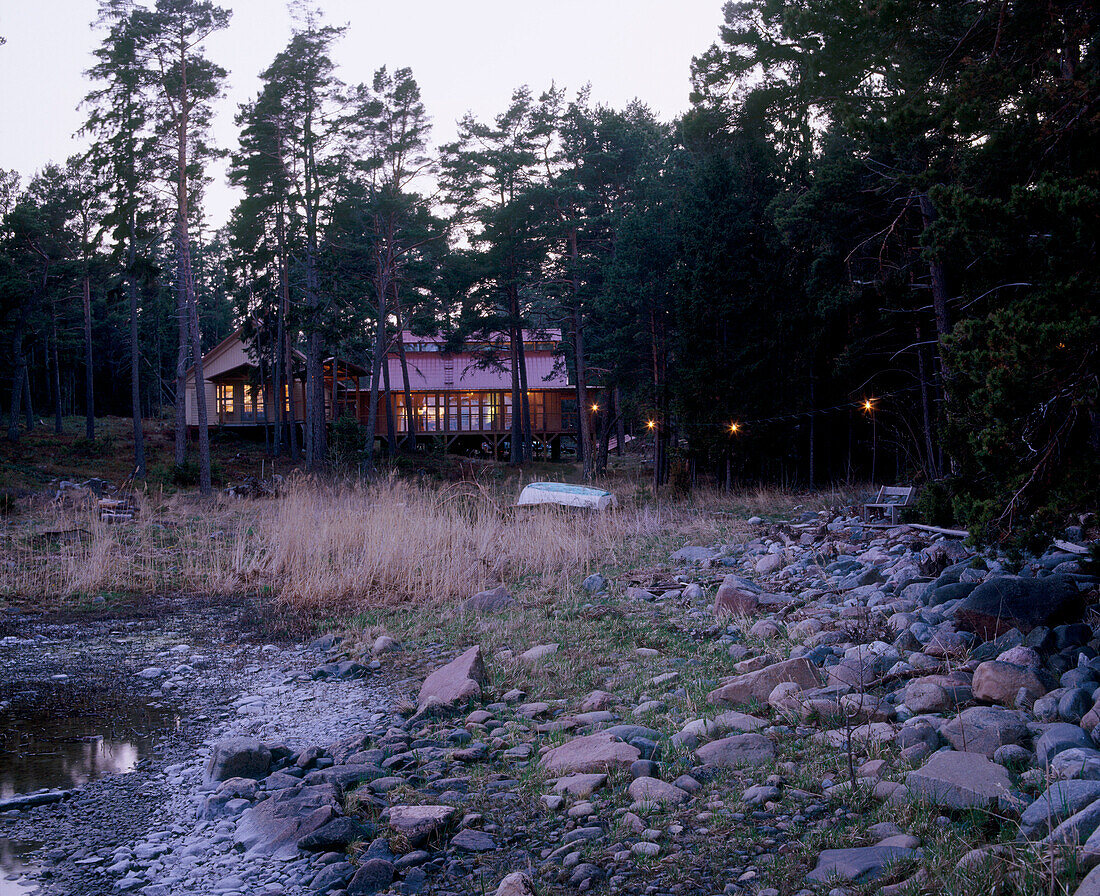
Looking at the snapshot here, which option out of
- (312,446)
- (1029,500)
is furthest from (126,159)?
(1029,500)

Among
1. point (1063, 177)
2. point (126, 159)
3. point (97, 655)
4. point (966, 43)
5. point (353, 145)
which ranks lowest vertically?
point (97, 655)

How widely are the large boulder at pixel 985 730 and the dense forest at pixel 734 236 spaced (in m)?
1.18

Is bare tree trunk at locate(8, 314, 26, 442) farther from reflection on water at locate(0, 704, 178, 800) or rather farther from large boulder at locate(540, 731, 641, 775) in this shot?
large boulder at locate(540, 731, 641, 775)

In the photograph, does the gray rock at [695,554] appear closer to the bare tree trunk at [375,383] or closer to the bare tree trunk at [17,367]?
the bare tree trunk at [375,383]

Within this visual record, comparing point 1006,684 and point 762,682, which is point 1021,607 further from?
point 762,682

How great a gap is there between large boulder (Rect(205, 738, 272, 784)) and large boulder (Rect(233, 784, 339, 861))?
1.60 ft

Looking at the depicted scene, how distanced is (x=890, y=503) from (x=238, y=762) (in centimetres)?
1174

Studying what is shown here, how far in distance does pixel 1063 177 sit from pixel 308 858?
529cm

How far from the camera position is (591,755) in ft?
13.6

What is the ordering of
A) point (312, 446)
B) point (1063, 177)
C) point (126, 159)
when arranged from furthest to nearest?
point (312, 446), point (126, 159), point (1063, 177)

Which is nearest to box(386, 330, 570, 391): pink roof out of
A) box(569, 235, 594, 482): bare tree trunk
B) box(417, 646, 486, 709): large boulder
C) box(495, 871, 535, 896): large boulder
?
box(569, 235, 594, 482): bare tree trunk

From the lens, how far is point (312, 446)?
28.5 m

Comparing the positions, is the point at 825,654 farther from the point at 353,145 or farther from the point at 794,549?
the point at 353,145

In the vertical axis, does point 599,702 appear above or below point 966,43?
below
